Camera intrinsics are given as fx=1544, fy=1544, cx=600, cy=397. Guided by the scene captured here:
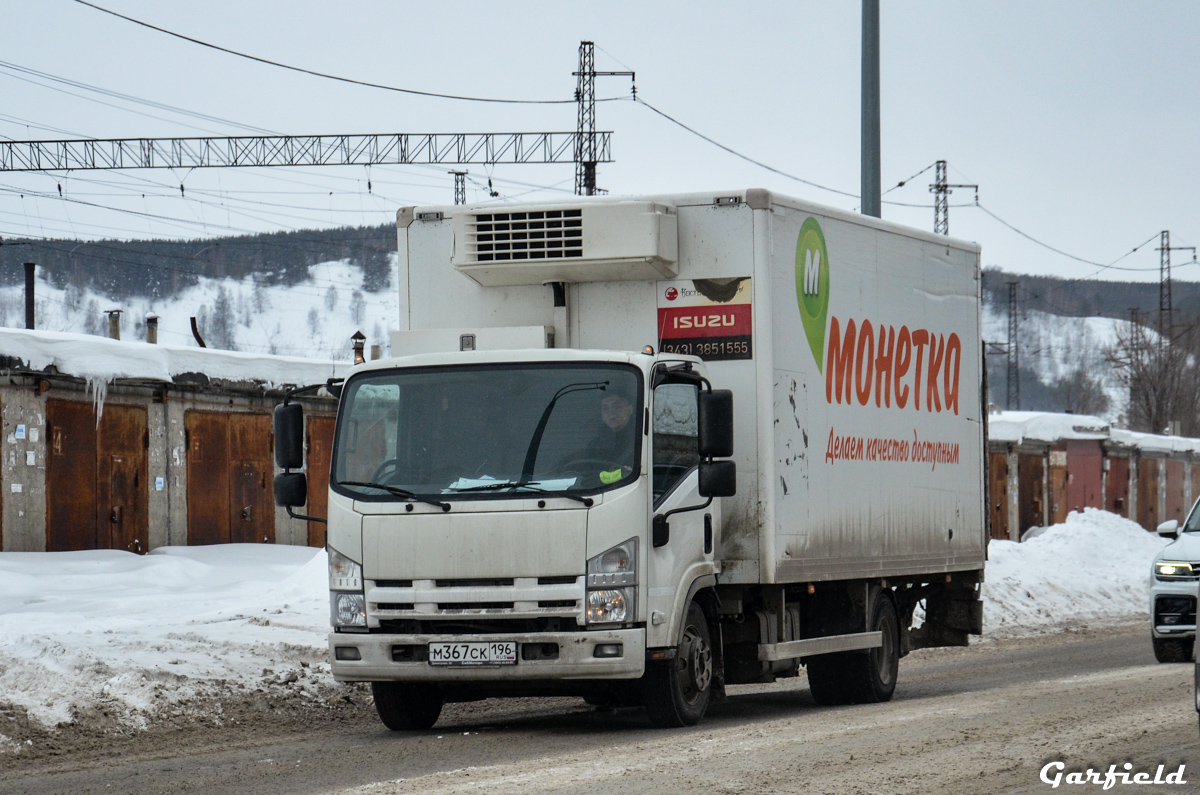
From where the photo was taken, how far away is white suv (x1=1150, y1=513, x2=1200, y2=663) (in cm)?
1458

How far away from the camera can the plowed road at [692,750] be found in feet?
24.6

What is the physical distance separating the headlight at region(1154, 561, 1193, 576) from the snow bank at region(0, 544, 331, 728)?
7952mm

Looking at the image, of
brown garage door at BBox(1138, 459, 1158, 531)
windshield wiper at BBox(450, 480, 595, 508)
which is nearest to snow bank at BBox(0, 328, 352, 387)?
windshield wiper at BBox(450, 480, 595, 508)

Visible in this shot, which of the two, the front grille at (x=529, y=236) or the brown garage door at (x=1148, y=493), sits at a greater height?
the front grille at (x=529, y=236)

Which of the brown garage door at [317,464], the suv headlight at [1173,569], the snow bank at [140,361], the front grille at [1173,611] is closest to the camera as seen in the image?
the front grille at [1173,611]

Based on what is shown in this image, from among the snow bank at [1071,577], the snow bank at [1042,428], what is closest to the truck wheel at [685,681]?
the snow bank at [1071,577]

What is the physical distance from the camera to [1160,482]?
5422 centimetres

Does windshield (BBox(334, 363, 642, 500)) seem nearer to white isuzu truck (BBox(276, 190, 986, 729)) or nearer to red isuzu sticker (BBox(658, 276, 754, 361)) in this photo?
white isuzu truck (BBox(276, 190, 986, 729))

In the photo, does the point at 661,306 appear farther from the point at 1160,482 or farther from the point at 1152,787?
the point at 1160,482

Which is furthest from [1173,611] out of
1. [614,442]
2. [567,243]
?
[614,442]

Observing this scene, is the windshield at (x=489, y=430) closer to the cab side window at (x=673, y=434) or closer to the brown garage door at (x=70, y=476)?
the cab side window at (x=673, y=434)

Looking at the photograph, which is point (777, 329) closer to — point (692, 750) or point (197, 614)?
point (692, 750)

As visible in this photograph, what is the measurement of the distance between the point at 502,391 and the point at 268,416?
17445mm

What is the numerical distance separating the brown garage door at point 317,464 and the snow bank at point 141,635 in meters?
5.78
